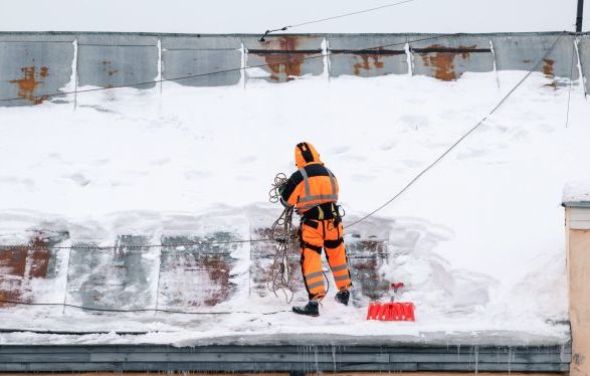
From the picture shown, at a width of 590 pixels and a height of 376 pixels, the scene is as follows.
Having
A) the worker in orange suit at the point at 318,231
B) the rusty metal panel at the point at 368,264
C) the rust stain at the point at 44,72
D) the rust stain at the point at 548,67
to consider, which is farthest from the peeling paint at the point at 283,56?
the worker in orange suit at the point at 318,231

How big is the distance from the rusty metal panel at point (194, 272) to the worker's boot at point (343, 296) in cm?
109

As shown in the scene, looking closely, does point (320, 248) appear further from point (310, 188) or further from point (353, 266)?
point (353, 266)

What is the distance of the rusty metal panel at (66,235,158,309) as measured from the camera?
831 centimetres

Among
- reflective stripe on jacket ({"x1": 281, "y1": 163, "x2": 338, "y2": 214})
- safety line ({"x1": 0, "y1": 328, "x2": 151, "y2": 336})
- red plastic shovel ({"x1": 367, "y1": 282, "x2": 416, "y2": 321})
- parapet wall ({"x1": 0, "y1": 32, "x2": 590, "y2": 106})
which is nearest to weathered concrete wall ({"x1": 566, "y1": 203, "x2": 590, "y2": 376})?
red plastic shovel ({"x1": 367, "y1": 282, "x2": 416, "y2": 321})

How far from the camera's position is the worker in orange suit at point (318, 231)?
8.06 meters

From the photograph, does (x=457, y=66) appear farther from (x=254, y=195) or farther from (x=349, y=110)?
(x=254, y=195)

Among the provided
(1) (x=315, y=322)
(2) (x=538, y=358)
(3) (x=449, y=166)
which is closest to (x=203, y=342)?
(1) (x=315, y=322)

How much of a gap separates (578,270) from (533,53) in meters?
5.20

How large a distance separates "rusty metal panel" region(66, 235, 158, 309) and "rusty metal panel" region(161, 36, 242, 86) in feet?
10.9

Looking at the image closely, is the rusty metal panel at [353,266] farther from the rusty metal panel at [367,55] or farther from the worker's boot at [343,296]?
the rusty metal panel at [367,55]

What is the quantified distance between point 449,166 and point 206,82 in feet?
11.8
